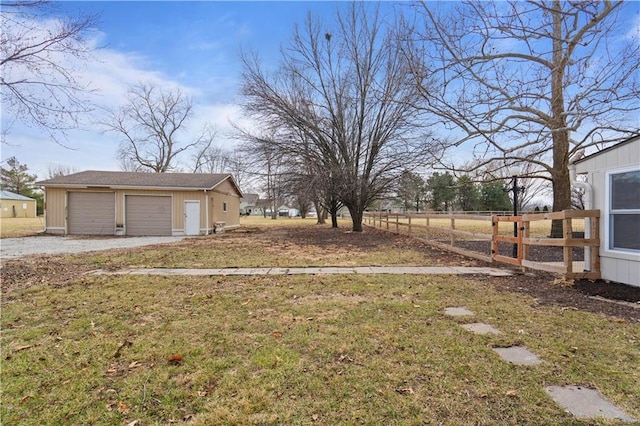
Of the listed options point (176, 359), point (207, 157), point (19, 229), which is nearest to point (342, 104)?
point (176, 359)

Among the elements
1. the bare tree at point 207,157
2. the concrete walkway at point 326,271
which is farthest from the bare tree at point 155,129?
the concrete walkway at point 326,271

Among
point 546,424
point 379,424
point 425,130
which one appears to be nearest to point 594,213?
point 546,424

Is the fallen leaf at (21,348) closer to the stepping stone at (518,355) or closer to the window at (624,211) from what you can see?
the stepping stone at (518,355)

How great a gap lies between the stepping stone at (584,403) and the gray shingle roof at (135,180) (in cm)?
1728

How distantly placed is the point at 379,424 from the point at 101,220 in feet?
64.3

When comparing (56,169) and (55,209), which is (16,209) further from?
(55,209)

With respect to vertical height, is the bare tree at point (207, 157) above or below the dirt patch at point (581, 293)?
above

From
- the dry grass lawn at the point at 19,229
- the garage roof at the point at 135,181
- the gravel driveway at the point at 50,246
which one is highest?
the garage roof at the point at 135,181

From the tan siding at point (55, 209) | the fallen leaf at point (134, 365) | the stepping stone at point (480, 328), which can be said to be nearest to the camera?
the fallen leaf at point (134, 365)

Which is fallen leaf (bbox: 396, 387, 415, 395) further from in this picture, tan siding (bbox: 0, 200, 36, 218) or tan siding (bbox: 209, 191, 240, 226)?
tan siding (bbox: 0, 200, 36, 218)

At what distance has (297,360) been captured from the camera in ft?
9.52

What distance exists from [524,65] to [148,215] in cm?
1783

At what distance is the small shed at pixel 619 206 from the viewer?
17.0ft

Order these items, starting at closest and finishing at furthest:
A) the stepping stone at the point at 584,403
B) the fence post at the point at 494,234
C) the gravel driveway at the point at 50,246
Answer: the stepping stone at the point at 584,403 → the fence post at the point at 494,234 → the gravel driveway at the point at 50,246
